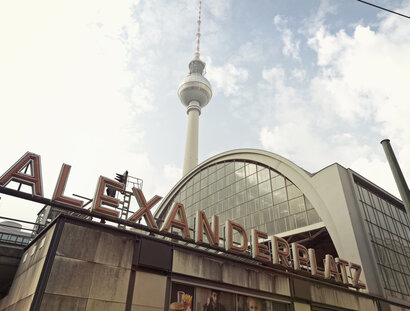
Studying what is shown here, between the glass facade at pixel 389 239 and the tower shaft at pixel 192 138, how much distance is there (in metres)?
54.1

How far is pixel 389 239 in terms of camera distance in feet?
97.0

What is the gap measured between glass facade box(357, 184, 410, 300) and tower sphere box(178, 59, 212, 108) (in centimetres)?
7821

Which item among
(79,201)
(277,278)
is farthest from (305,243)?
(79,201)

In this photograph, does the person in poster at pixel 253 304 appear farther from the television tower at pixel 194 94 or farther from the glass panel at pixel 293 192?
the television tower at pixel 194 94

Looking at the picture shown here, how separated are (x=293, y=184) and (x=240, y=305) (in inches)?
648

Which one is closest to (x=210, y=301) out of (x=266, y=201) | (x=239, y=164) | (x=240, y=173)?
(x=266, y=201)

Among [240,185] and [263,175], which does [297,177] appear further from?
[240,185]

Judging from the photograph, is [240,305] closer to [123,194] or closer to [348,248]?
[123,194]

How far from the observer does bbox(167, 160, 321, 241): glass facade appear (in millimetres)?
29953

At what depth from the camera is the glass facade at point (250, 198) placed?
98.3 ft

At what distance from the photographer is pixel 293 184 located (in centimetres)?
3114

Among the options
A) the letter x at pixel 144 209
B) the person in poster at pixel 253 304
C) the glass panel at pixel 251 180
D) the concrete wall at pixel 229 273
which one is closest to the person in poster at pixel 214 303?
the concrete wall at pixel 229 273

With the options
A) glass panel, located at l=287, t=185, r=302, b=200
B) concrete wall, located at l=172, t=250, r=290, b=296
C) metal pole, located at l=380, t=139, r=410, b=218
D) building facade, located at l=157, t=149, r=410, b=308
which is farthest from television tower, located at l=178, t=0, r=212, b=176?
metal pole, located at l=380, t=139, r=410, b=218

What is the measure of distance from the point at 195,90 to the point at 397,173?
9788 cm
